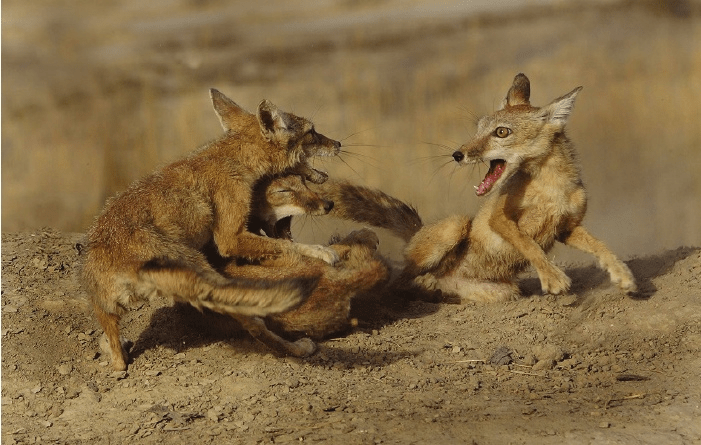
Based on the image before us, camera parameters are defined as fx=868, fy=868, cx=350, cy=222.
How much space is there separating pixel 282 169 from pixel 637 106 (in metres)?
5.23

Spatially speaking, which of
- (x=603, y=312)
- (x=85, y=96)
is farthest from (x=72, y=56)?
(x=603, y=312)

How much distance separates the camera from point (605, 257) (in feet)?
25.6

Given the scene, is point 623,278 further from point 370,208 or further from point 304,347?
point 304,347

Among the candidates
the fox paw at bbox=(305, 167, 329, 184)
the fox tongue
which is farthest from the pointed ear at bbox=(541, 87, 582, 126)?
the fox paw at bbox=(305, 167, 329, 184)

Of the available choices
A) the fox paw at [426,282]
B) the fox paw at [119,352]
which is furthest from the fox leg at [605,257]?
the fox paw at [119,352]

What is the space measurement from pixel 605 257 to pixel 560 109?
1410 mm

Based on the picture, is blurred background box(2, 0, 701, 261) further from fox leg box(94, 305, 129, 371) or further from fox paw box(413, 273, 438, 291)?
fox leg box(94, 305, 129, 371)

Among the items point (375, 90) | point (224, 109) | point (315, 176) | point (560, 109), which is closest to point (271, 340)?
point (315, 176)

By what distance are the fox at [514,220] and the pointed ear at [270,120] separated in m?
1.61

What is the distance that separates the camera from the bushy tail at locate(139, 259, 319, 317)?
17.6ft

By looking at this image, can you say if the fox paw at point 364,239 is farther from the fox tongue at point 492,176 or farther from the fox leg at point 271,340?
the fox leg at point 271,340

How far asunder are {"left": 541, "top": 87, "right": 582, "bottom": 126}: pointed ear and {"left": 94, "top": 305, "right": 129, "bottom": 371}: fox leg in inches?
167

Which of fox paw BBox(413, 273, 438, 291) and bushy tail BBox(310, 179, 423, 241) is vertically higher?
bushy tail BBox(310, 179, 423, 241)

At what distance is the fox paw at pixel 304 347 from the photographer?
6.61 metres
